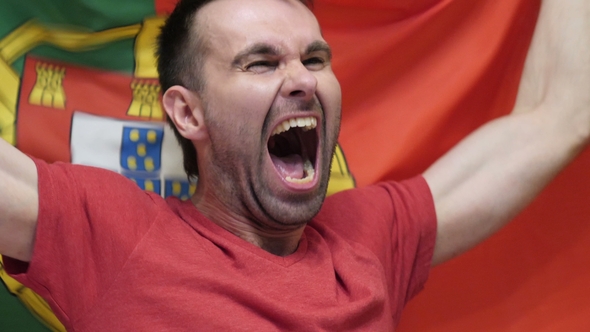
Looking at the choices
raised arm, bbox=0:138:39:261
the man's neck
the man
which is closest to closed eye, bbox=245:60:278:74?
the man

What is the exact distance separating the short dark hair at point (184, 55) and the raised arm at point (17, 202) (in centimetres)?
31

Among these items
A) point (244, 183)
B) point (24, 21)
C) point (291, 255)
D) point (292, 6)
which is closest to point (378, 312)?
point (291, 255)

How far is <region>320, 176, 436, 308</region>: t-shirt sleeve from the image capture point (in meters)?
1.03

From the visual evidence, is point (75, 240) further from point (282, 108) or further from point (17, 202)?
point (282, 108)

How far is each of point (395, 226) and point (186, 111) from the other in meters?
0.44

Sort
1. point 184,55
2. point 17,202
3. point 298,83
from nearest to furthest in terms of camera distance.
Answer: point 17,202 < point 298,83 < point 184,55

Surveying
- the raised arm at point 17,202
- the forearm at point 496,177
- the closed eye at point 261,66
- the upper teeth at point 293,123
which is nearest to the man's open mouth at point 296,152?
the upper teeth at point 293,123

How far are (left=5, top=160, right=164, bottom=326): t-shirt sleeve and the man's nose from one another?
31 centimetres

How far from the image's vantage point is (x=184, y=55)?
3.22 ft

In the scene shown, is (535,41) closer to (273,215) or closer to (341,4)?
(341,4)

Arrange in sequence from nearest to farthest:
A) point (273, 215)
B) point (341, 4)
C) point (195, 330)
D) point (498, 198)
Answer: point (195, 330)
point (273, 215)
point (498, 198)
point (341, 4)

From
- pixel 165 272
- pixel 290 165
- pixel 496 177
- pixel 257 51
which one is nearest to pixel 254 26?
pixel 257 51

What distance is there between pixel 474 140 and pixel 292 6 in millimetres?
458

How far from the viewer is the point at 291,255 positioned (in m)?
0.93
